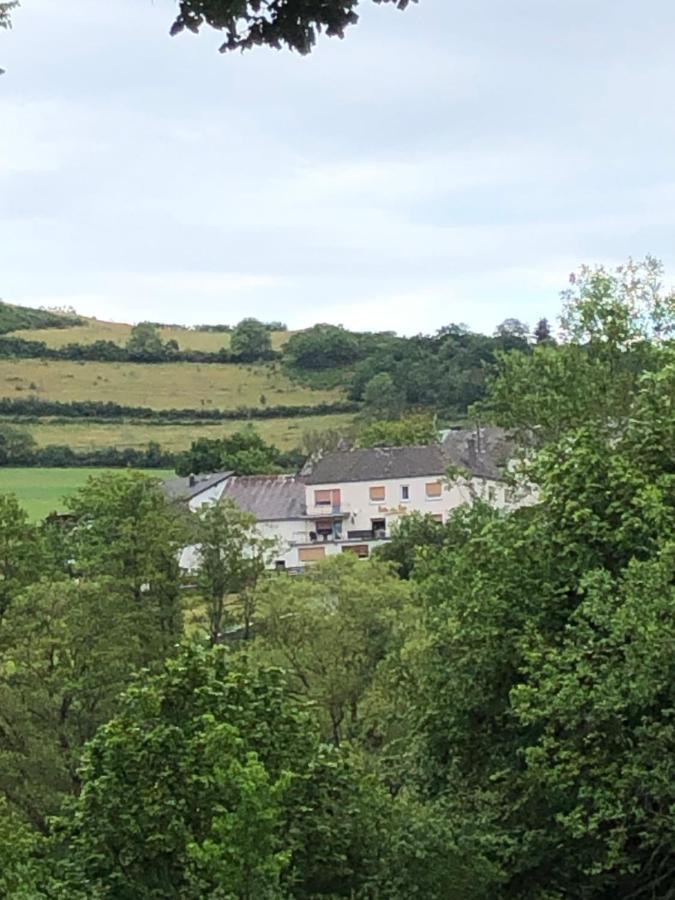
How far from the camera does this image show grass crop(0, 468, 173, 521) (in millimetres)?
61803

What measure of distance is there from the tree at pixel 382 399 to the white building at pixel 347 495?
29.6 metres

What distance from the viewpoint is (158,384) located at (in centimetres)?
9994

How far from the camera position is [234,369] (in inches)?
4151

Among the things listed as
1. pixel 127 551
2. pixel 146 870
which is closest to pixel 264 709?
pixel 146 870

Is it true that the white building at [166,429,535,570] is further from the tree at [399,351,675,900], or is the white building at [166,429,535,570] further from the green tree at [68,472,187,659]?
the tree at [399,351,675,900]

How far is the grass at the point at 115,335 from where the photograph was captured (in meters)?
107

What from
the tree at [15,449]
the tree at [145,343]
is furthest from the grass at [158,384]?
the tree at [15,449]

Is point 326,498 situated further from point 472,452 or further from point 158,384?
point 158,384

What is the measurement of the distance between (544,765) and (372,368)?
92.7 meters

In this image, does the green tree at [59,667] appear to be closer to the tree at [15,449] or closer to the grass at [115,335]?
the tree at [15,449]

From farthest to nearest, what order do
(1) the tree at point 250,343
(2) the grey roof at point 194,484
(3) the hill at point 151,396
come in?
(1) the tree at point 250,343
(3) the hill at point 151,396
(2) the grey roof at point 194,484

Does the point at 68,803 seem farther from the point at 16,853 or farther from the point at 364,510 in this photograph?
the point at 364,510

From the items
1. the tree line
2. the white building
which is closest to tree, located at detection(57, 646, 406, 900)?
the tree line

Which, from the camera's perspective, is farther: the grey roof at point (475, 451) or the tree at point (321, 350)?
the tree at point (321, 350)
